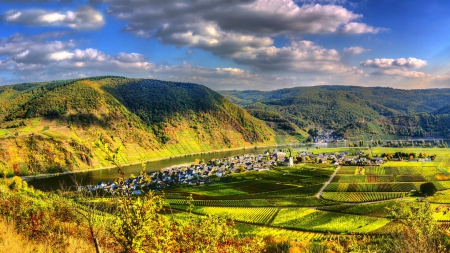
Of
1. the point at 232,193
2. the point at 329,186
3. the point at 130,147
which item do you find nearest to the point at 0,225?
the point at 232,193

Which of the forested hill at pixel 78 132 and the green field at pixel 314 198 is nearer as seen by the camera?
the green field at pixel 314 198

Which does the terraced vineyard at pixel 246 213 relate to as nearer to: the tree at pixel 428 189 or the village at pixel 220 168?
the village at pixel 220 168

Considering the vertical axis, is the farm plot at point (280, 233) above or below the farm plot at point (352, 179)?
above

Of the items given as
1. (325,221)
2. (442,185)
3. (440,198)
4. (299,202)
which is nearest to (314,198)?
(299,202)

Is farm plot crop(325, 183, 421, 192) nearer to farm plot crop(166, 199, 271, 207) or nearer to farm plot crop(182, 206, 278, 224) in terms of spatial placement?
farm plot crop(166, 199, 271, 207)

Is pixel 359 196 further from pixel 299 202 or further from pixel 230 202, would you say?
pixel 230 202

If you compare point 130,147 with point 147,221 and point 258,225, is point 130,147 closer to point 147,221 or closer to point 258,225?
point 258,225

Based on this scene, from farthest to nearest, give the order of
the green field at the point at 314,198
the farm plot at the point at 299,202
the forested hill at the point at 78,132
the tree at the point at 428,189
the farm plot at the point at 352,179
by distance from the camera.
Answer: the forested hill at the point at 78,132 < the farm plot at the point at 352,179 < the tree at the point at 428,189 < the farm plot at the point at 299,202 < the green field at the point at 314,198

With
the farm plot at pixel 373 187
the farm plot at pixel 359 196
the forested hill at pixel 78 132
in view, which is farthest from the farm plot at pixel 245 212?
the forested hill at pixel 78 132
